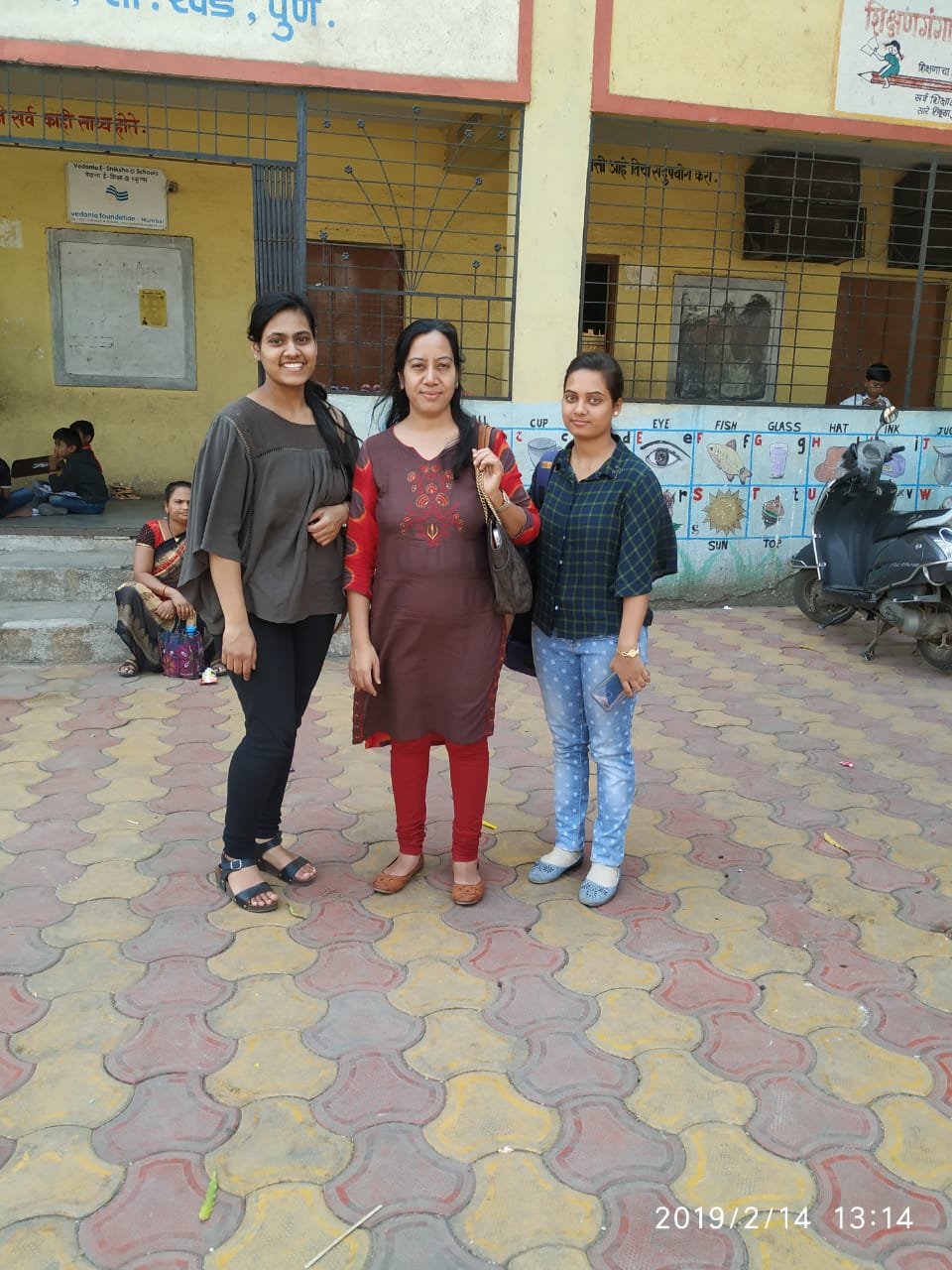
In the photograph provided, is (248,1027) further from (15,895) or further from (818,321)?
(818,321)

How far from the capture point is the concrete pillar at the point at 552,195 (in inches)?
241

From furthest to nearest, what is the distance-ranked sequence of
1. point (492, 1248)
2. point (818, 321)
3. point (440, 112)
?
1. point (818, 321)
2. point (440, 112)
3. point (492, 1248)

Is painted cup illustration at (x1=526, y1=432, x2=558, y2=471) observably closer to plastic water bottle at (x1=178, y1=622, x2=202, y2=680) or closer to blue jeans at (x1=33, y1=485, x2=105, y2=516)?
plastic water bottle at (x1=178, y1=622, x2=202, y2=680)

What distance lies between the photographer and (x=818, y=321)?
919cm

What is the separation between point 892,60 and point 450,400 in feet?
19.1

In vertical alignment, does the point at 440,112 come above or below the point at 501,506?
above

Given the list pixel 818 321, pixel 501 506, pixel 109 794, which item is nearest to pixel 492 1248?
pixel 501 506

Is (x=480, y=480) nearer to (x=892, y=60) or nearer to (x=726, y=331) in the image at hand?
(x=892, y=60)

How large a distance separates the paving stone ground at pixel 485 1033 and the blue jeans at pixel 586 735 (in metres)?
0.23

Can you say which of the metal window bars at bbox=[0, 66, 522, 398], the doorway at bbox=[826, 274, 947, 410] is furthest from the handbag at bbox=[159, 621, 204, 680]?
the doorway at bbox=[826, 274, 947, 410]

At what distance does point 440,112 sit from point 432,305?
1.45 meters

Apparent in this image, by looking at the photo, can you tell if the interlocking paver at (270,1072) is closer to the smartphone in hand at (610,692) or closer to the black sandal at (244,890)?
the black sandal at (244,890)

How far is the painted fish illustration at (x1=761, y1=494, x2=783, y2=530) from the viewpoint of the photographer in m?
7.11

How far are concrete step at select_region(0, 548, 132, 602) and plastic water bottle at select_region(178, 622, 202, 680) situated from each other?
40.5 inches
